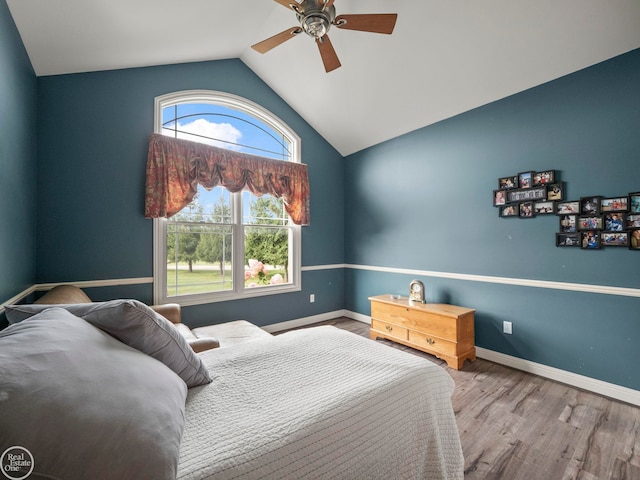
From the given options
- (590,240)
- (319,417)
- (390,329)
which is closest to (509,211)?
(590,240)

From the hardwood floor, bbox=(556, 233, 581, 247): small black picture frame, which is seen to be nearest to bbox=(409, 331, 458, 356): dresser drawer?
the hardwood floor

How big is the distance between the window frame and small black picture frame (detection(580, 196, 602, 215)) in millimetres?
3109

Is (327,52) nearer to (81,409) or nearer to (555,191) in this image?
(555,191)

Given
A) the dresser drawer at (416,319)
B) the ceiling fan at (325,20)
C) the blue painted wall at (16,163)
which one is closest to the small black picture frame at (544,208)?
the dresser drawer at (416,319)

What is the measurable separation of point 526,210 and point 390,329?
1938mm

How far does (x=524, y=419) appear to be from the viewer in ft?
6.79

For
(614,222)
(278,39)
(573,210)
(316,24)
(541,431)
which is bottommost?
(541,431)

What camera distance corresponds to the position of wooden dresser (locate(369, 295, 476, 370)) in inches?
113

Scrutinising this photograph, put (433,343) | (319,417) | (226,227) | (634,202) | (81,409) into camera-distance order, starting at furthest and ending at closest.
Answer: (226,227)
(433,343)
(634,202)
(319,417)
(81,409)

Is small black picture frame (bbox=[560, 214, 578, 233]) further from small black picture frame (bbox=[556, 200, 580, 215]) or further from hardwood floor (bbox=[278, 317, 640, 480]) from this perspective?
hardwood floor (bbox=[278, 317, 640, 480])

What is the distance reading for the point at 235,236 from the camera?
3.69m

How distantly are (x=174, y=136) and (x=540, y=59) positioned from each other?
3.71 metres

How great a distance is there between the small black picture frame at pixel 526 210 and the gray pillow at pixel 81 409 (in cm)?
317

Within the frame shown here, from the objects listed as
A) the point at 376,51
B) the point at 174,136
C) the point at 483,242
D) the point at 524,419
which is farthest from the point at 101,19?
the point at 524,419
